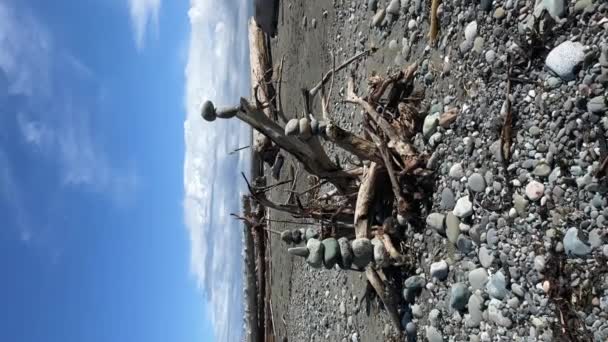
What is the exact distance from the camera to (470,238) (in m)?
3.61

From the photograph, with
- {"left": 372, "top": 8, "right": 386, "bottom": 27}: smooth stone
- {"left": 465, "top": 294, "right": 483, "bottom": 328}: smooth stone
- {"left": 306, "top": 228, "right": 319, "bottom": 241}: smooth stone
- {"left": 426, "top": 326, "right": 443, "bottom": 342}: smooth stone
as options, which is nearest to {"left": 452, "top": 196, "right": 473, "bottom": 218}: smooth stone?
{"left": 465, "top": 294, "right": 483, "bottom": 328}: smooth stone

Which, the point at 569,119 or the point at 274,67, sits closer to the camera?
the point at 569,119

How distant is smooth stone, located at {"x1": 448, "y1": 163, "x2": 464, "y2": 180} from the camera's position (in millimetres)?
3744

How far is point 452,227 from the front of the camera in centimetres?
379

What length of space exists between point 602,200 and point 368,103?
2.34m

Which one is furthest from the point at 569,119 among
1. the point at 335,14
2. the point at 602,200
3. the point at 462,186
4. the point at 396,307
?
the point at 335,14

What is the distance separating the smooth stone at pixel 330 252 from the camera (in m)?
4.55

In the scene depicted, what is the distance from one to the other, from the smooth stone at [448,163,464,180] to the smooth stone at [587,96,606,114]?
109cm

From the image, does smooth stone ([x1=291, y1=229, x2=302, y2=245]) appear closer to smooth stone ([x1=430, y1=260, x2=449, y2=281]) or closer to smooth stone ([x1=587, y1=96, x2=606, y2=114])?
smooth stone ([x1=430, y1=260, x2=449, y2=281])

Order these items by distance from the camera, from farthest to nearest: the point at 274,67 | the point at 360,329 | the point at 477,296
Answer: the point at 274,67, the point at 360,329, the point at 477,296

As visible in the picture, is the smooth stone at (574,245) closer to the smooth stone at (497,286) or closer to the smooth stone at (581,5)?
the smooth stone at (497,286)

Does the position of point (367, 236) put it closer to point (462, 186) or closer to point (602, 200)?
point (462, 186)

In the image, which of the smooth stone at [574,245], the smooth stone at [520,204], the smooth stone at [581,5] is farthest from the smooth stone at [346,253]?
the smooth stone at [581,5]

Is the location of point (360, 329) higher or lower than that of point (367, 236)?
lower
